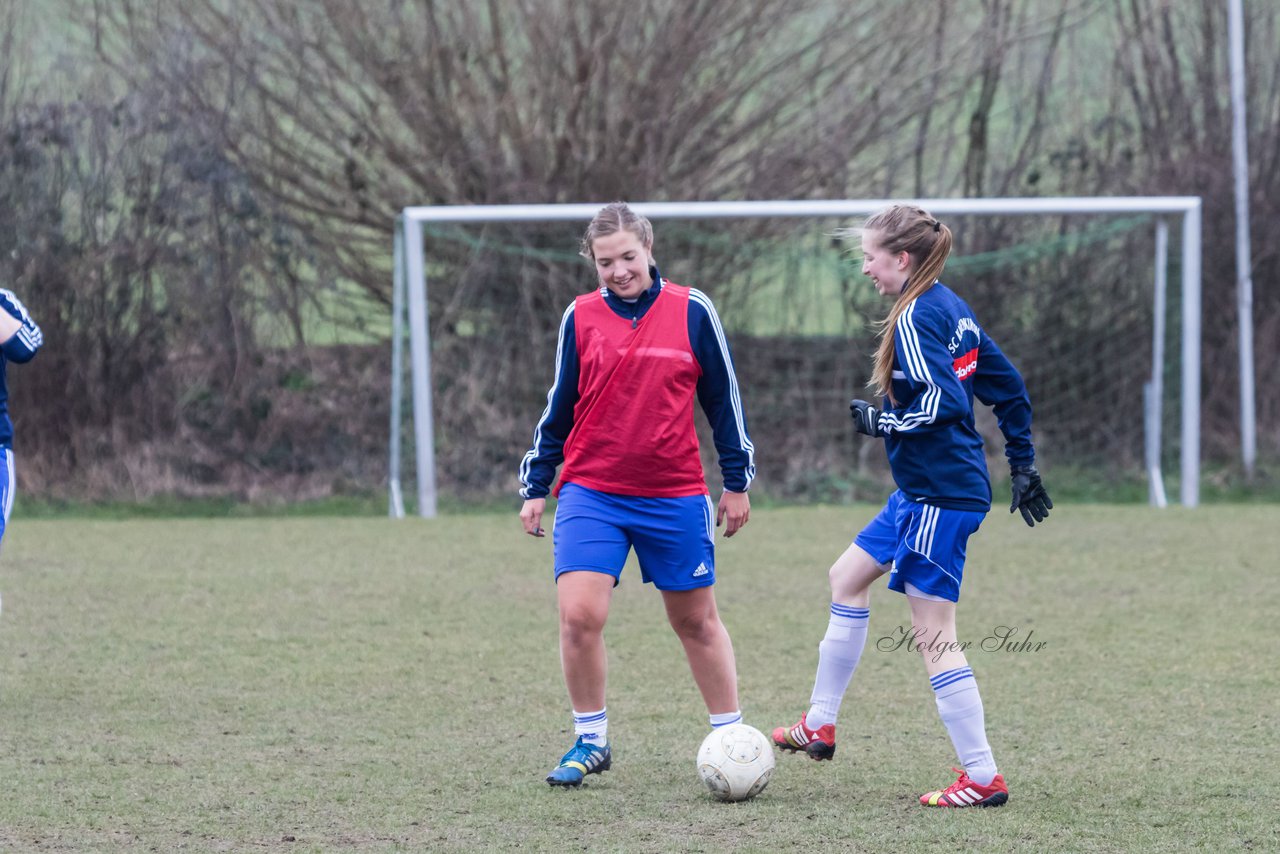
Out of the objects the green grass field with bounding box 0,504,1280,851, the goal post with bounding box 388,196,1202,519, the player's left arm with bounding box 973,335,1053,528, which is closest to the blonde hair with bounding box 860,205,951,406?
the player's left arm with bounding box 973,335,1053,528

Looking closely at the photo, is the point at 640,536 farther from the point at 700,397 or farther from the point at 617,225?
the point at 617,225

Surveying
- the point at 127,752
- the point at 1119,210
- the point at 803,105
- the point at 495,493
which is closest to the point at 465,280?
the point at 495,493

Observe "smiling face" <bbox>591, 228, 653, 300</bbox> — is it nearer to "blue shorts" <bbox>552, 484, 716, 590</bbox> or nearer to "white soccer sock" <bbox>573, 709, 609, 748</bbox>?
"blue shorts" <bbox>552, 484, 716, 590</bbox>

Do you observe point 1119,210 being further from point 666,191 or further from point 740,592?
point 740,592

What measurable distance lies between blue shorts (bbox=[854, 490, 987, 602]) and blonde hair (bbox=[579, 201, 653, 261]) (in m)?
0.97

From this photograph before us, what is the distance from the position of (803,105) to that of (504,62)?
8.40ft

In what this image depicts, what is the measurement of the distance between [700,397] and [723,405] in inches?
3.6

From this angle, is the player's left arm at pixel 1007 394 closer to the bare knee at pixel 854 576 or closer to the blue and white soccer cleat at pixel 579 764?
the bare knee at pixel 854 576

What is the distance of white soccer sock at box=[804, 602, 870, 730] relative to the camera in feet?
14.2

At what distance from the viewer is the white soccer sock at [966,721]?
3.97 meters

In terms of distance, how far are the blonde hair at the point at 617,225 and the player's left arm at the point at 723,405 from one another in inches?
8.0

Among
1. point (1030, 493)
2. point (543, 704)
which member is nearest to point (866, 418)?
point (1030, 493)

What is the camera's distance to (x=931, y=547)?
156 inches

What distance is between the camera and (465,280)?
40.5 ft
